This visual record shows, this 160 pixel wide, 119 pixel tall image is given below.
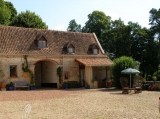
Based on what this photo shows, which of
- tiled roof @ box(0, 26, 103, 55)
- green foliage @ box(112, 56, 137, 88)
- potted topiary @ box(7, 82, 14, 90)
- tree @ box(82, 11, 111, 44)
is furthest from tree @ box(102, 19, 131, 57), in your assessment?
potted topiary @ box(7, 82, 14, 90)

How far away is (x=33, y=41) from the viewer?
31312mm

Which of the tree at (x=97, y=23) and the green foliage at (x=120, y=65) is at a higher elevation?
the tree at (x=97, y=23)

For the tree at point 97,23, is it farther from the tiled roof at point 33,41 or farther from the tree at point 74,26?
the tiled roof at point 33,41

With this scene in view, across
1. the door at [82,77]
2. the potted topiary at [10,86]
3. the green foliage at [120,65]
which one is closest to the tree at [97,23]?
the door at [82,77]

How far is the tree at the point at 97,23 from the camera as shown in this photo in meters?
50.7

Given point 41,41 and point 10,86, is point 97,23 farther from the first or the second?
point 10,86

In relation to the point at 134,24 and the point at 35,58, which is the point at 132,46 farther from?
the point at 35,58

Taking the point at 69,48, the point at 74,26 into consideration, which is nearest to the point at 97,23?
the point at 74,26

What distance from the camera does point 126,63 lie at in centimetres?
2820

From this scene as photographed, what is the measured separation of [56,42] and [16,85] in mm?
7848

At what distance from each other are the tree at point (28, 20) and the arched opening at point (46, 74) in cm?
1137

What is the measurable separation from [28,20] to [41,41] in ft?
46.4

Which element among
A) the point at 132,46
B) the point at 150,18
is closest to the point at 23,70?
the point at 132,46

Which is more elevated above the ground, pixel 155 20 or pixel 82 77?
pixel 155 20
